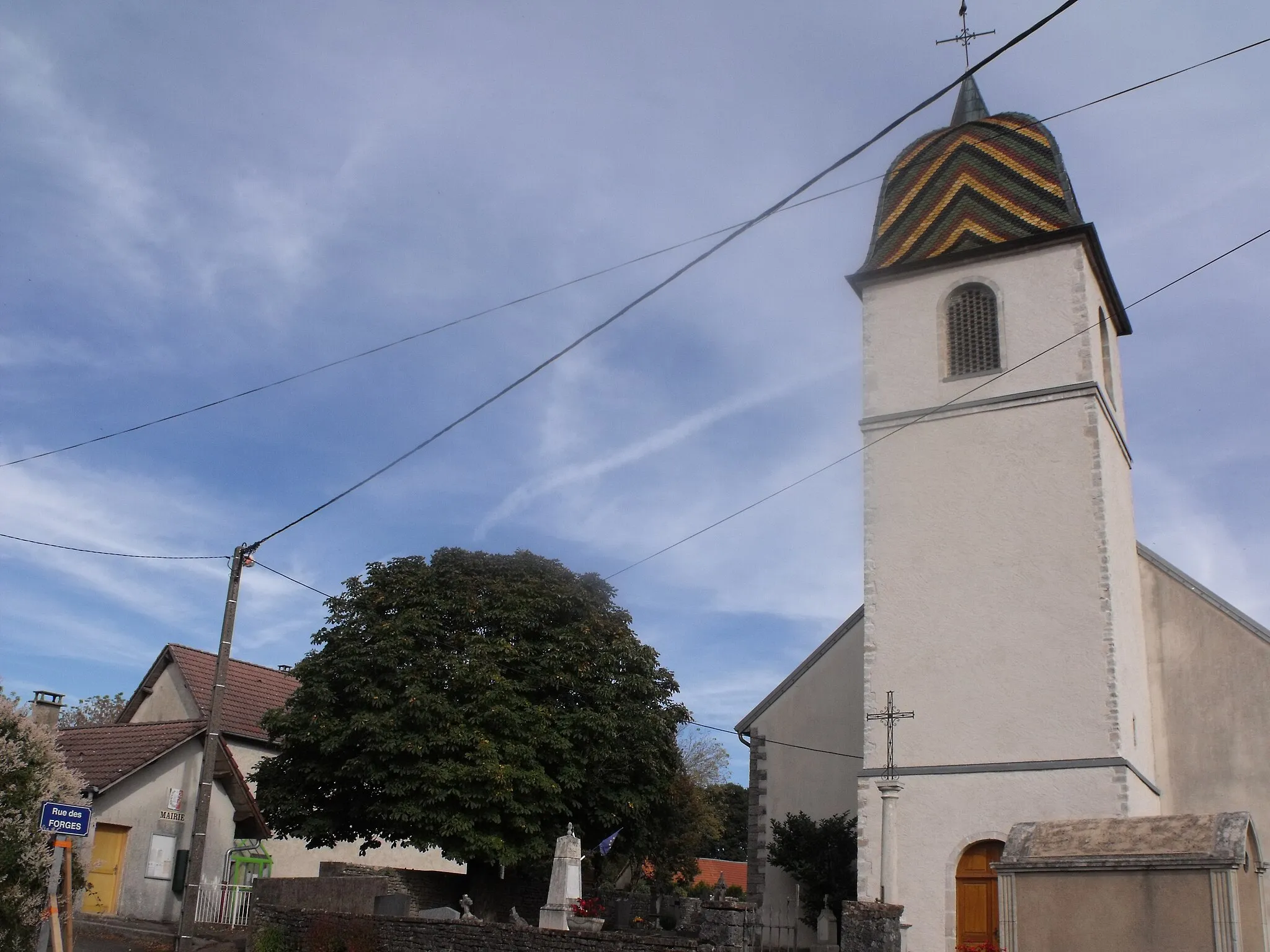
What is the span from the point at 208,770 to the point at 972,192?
1587cm

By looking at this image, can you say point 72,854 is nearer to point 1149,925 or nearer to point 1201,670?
point 1149,925

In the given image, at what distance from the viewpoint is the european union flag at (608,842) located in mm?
23422

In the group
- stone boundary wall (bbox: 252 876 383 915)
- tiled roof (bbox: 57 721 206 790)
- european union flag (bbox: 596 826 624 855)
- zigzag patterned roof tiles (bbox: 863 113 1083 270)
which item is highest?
zigzag patterned roof tiles (bbox: 863 113 1083 270)

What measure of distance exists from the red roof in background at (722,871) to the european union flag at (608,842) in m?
35.3

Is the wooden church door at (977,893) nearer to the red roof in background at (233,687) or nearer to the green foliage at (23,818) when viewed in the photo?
the green foliage at (23,818)

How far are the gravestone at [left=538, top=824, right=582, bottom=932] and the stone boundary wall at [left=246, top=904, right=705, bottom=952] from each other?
1.98 m

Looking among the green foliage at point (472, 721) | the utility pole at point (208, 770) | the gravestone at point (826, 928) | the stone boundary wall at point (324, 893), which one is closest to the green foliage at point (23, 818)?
the utility pole at point (208, 770)

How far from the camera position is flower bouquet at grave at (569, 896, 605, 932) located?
17.5 meters

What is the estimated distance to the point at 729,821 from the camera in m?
59.9

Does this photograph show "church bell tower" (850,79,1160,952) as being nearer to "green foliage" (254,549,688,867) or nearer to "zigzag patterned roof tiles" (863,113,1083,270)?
"zigzag patterned roof tiles" (863,113,1083,270)

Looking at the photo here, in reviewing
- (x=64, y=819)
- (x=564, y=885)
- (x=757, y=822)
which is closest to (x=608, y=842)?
(x=757, y=822)

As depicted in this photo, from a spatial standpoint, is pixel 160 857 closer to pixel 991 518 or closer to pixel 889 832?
pixel 889 832

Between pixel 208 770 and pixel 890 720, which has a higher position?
pixel 890 720

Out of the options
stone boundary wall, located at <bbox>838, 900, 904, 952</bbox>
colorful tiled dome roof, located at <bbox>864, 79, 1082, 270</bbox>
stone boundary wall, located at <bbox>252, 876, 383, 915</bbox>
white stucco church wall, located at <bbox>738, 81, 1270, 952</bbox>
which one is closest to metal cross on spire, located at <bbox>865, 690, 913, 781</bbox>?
white stucco church wall, located at <bbox>738, 81, 1270, 952</bbox>
